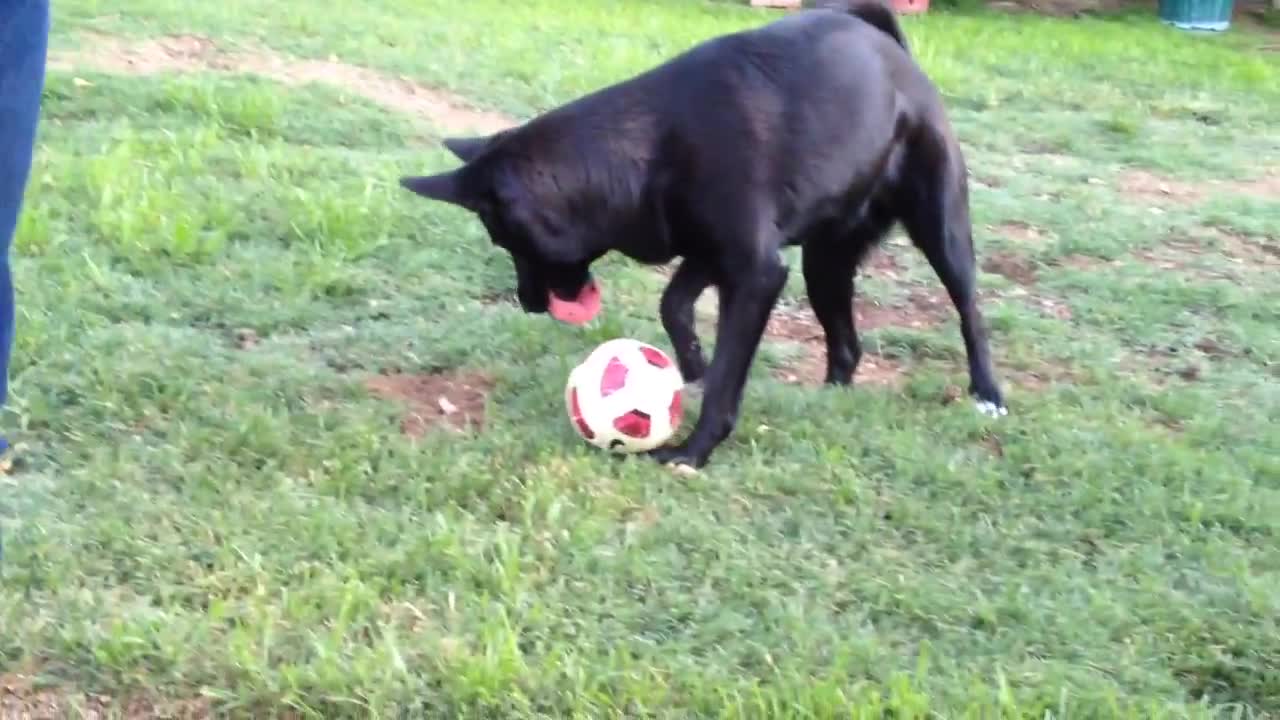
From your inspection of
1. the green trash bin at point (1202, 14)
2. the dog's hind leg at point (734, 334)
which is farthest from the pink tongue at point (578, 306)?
the green trash bin at point (1202, 14)

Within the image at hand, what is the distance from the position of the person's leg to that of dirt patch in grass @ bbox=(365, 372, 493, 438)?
111cm

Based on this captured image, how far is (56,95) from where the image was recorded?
19.5 ft

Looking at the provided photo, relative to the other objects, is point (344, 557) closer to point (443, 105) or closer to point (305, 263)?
point (305, 263)

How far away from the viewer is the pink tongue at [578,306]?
3.61m

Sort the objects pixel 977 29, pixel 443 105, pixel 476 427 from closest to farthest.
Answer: pixel 476 427 → pixel 443 105 → pixel 977 29

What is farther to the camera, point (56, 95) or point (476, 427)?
point (56, 95)

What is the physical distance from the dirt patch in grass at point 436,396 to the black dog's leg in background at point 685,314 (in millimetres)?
520

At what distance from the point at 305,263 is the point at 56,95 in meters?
2.25

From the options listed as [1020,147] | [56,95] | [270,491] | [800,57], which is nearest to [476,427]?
[270,491]

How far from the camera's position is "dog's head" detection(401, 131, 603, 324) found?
325 centimetres

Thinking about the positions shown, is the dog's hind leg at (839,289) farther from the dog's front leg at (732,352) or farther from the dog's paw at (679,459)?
the dog's paw at (679,459)

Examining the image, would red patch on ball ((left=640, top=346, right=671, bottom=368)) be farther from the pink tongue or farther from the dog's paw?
the pink tongue

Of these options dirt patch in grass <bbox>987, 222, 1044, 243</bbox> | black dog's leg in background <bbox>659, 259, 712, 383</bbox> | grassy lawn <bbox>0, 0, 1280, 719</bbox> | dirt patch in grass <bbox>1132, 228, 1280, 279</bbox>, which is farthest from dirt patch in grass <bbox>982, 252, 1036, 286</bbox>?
black dog's leg in background <bbox>659, 259, 712, 383</bbox>

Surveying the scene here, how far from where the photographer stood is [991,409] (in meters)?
3.72
